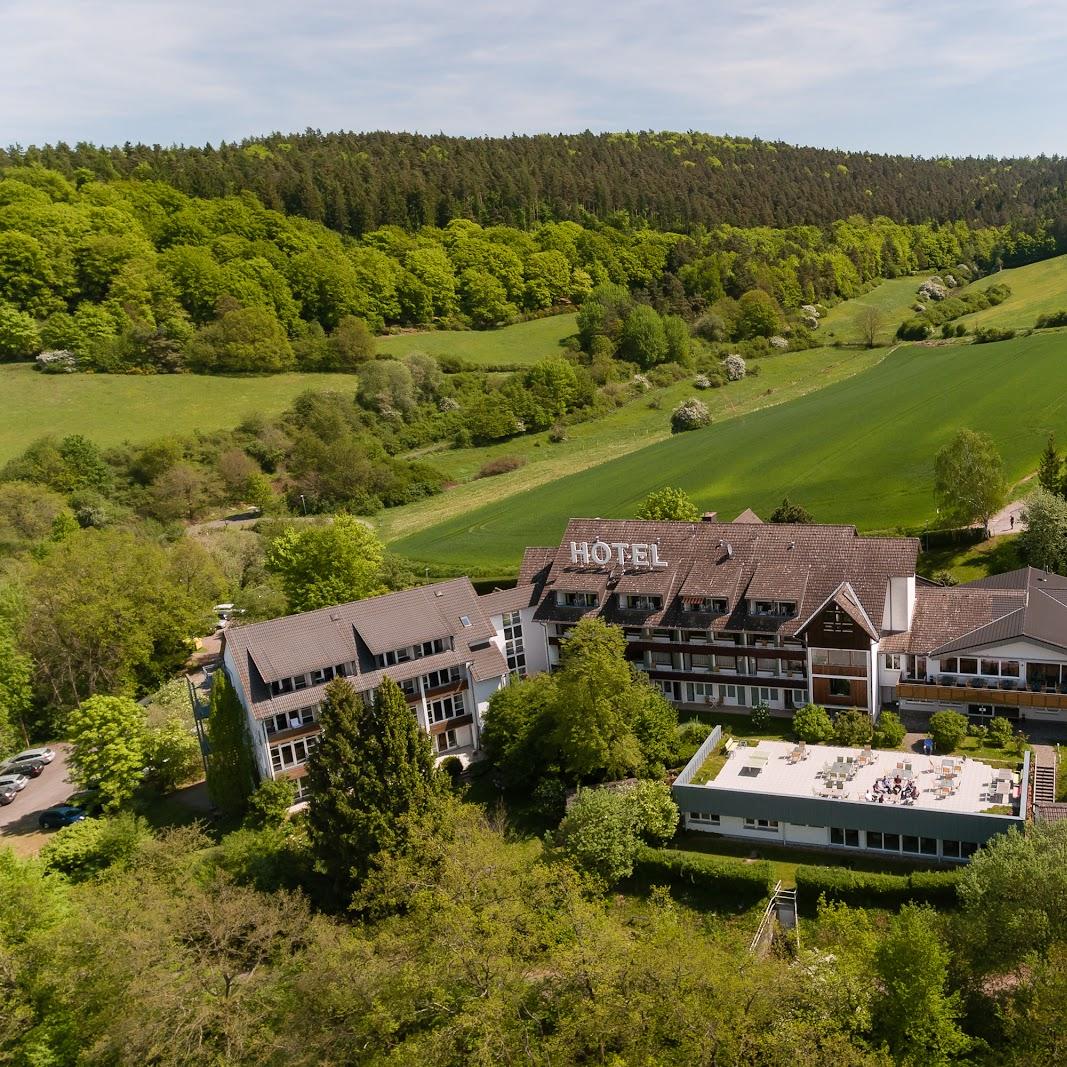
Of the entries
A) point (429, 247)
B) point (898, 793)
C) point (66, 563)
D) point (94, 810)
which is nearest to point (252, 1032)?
point (94, 810)

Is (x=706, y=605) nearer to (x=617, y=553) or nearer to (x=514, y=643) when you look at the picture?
(x=617, y=553)

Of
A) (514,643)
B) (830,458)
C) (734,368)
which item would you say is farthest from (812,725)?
(734,368)

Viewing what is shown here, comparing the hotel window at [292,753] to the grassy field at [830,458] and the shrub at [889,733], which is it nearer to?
the shrub at [889,733]

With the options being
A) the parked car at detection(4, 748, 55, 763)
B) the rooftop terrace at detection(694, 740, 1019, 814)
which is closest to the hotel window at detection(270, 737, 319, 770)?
the parked car at detection(4, 748, 55, 763)

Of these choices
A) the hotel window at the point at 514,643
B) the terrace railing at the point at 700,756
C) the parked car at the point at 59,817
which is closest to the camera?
the terrace railing at the point at 700,756

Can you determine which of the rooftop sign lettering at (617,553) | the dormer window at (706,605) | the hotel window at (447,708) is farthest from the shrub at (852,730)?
the hotel window at (447,708)

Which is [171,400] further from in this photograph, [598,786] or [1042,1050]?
[1042,1050]

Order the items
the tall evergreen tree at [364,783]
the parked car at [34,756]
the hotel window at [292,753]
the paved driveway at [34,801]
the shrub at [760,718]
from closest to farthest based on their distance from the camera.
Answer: the tall evergreen tree at [364,783] → the hotel window at [292,753] → the shrub at [760,718] → the paved driveway at [34,801] → the parked car at [34,756]

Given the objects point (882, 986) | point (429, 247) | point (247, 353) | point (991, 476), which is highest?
point (429, 247)
